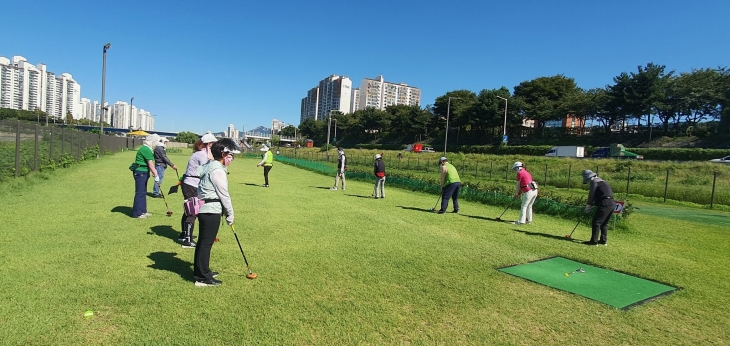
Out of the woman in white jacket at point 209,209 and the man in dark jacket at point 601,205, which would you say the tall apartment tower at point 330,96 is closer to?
the man in dark jacket at point 601,205

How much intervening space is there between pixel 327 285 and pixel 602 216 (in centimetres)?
598

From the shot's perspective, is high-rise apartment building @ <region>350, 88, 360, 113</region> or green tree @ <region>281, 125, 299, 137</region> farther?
green tree @ <region>281, 125, 299, 137</region>

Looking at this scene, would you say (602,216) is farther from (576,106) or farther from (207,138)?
(576,106)

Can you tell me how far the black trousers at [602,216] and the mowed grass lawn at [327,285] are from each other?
0.31 metres

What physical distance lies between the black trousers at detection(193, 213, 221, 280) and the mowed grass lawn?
238 mm

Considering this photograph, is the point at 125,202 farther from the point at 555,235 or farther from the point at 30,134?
the point at 555,235

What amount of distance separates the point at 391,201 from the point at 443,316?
9323 millimetres

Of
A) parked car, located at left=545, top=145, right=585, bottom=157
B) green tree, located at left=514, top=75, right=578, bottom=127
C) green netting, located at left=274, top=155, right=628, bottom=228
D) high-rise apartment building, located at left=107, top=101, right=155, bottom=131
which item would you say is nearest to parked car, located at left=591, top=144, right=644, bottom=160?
parked car, located at left=545, top=145, right=585, bottom=157

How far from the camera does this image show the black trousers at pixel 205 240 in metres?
4.63

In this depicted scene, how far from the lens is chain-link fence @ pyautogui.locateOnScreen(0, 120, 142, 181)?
12320mm

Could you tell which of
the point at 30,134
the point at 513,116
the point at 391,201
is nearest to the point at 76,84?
the point at 513,116

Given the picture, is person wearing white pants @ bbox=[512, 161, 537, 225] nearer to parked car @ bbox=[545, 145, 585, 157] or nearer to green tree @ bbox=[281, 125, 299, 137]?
parked car @ bbox=[545, 145, 585, 157]

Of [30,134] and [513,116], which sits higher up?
[513,116]

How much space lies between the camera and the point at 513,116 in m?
60.5
